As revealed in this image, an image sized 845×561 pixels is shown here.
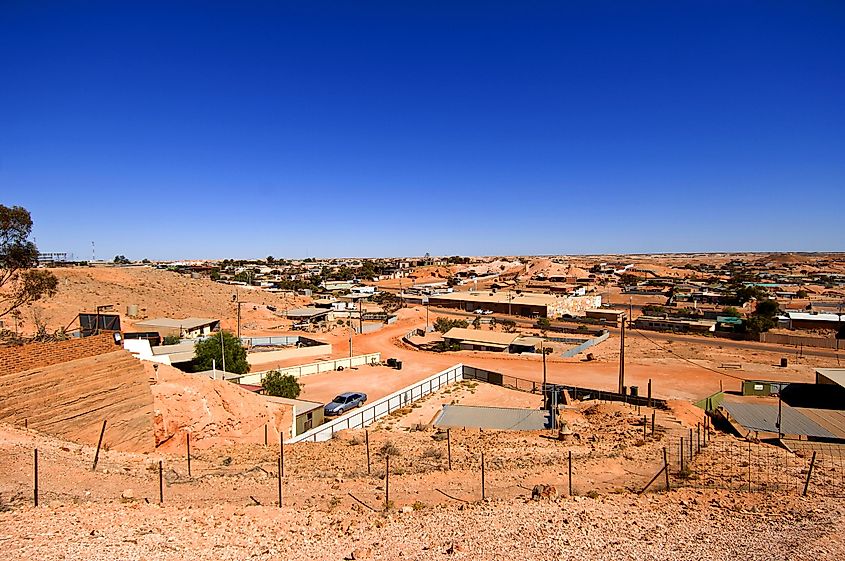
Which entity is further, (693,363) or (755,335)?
(755,335)

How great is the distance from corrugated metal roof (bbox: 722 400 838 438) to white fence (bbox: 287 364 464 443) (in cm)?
1717

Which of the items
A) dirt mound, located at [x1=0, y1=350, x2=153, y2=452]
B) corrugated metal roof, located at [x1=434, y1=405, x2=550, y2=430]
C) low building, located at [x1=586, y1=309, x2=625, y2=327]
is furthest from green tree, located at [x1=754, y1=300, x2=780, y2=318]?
dirt mound, located at [x1=0, y1=350, x2=153, y2=452]

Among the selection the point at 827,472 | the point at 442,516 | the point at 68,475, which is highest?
the point at 68,475

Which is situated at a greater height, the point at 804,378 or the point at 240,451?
the point at 240,451

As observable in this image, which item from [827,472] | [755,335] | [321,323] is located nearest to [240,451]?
[827,472]

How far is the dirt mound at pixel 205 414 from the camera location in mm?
16719

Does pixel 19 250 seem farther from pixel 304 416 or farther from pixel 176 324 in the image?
pixel 176 324

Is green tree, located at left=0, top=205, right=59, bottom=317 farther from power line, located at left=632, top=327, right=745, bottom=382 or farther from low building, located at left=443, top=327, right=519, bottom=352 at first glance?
power line, located at left=632, top=327, right=745, bottom=382

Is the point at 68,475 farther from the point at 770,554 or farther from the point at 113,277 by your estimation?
the point at 113,277

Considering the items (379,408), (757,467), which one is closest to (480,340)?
(379,408)

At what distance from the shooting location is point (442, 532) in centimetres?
1027

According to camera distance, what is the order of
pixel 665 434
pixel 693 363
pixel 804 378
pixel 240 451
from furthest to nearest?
pixel 693 363
pixel 804 378
pixel 665 434
pixel 240 451

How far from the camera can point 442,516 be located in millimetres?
11094

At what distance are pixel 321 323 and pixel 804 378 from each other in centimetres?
5025
